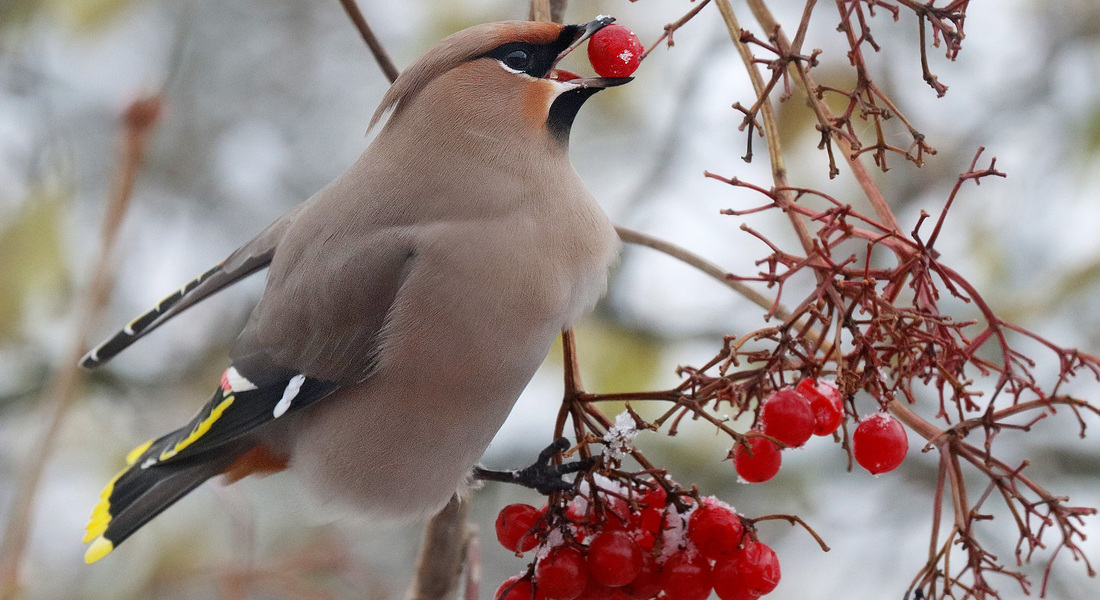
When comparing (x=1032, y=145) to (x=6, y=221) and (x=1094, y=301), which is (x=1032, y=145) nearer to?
(x=1094, y=301)

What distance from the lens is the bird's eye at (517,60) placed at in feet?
6.73

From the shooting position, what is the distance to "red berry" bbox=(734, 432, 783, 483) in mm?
1522

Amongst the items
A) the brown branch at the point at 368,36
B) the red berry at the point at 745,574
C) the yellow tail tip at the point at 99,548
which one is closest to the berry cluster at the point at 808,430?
the red berry at the point at 745,574

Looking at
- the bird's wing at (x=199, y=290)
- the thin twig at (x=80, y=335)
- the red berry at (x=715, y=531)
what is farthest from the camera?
the bird's wing at (x=199, y=290)

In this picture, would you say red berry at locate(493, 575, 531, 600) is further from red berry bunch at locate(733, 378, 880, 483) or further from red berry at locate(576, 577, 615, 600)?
red berry bunch at locate(733, 378, 880, 483)

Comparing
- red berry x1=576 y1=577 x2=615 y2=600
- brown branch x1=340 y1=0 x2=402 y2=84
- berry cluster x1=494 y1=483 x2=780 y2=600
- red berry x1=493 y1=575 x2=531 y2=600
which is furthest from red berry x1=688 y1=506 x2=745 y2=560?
brown branch x1=340 y1=0 x2=402 y2=84

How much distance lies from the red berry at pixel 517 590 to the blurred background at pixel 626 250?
160 centimetres

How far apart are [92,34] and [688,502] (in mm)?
3143

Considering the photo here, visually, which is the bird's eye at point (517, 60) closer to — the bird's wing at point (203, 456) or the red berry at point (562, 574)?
the bird's wing at point (203, 456)

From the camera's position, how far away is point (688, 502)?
160 cm

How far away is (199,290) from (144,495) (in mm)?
454

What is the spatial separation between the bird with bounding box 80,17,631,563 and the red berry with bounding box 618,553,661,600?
0.47 meters

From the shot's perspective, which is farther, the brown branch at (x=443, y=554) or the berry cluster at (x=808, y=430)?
the brown branch at (x=443, y=554)

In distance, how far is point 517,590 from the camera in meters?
1.66
